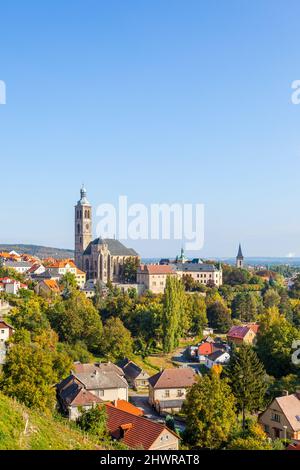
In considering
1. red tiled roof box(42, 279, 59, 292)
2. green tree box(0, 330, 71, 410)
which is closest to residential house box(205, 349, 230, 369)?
green tree box(0, 330, 71, 410)

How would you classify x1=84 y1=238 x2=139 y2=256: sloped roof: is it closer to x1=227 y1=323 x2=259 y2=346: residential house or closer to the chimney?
x1=227 y1=323 x2=259 y2=346: residential house

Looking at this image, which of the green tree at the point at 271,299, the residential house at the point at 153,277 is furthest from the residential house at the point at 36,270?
the green tree at the point at 271,299

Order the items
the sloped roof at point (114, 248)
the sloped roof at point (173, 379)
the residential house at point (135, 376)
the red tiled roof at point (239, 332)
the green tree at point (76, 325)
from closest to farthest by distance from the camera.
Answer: the sloped roof at point (173, 379), the residential house at point (135, 376), the green tree at point (76, 325), the red tiled roof at point (239, 332), the sloped roof at point (114, 248)

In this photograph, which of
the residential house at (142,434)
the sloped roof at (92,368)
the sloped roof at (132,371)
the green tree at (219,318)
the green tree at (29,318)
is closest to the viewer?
the residential house at (142,434)

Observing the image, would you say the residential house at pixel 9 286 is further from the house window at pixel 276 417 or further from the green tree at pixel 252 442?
the green tree at pixel 252 442
